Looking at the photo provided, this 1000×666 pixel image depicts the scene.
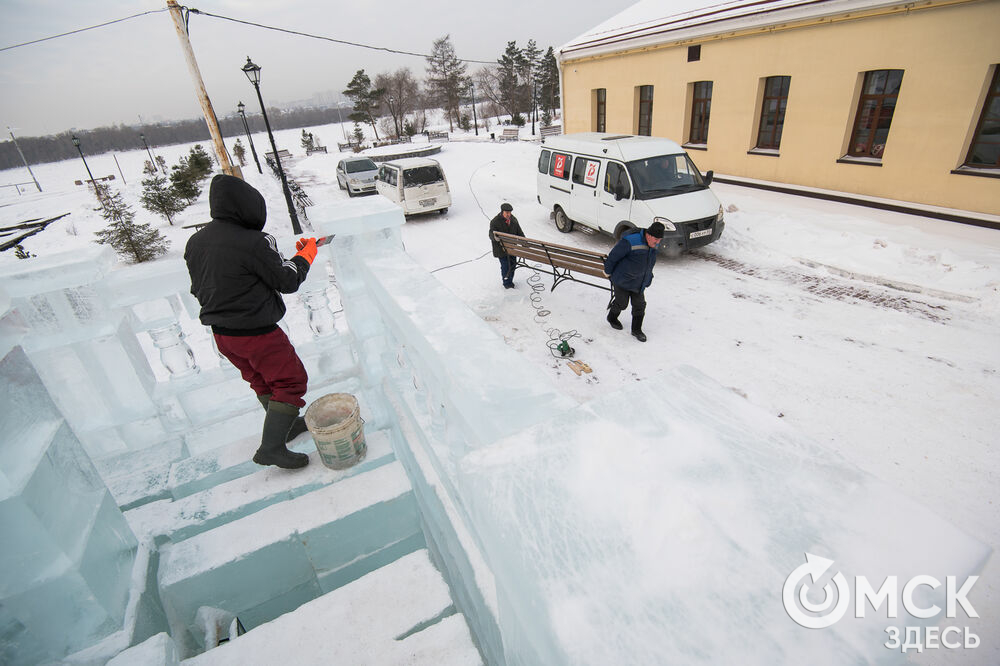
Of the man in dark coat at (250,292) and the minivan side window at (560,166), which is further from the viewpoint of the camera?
the minivan side window at (560,166)

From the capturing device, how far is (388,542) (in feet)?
8.70

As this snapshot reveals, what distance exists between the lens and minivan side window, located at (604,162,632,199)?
855 centimetres

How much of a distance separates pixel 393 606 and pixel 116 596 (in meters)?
1.14

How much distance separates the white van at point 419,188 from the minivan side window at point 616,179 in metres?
5.29

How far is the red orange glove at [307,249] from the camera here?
278 centimetres

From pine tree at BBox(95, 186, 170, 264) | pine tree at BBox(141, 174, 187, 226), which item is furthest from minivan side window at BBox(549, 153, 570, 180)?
pine tree at BBox(141, 174, 187, 226)

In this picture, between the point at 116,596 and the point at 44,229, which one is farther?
the point at 44,229

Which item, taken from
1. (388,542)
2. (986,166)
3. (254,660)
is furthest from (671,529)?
(986,166)

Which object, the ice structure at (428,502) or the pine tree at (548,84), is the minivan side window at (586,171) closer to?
the ice structure at (428,502)

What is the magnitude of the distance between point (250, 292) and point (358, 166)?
55.9 ft

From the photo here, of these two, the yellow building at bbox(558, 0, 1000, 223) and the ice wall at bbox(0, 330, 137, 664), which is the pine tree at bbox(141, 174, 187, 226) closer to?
the yellow building at bbox(558, 0, 1000, 223)

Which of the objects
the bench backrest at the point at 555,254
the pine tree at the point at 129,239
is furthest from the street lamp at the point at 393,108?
the bench backrest at the point at 555,254

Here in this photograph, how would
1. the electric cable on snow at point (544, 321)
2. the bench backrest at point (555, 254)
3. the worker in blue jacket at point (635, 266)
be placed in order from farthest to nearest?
1. the bench backrest at point (555, 254)
2. the electric cable on snow at point (544, 321)
3. the worker in blue jacket at point (635, 266)

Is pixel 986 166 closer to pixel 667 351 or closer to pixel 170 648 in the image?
pixel 667 351
